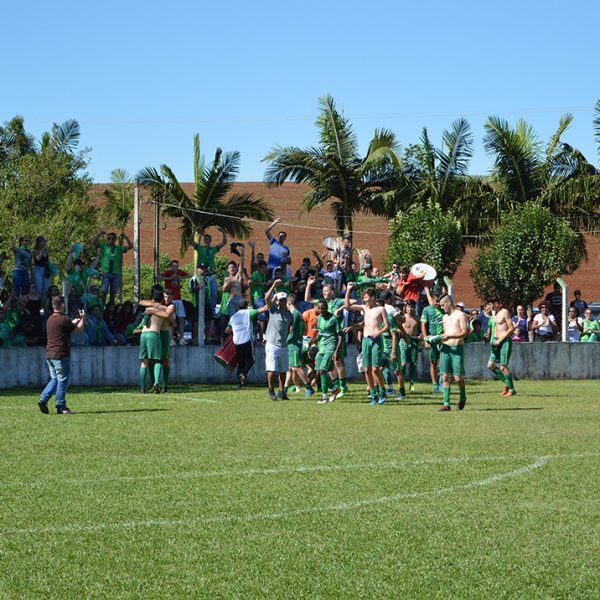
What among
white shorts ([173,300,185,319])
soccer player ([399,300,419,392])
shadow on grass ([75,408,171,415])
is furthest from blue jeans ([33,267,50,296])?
soccer player ([399,300,419,392])

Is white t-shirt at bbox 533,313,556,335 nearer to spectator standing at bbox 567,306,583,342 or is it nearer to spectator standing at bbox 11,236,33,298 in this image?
spectator standing at bbox 567,306,583,342

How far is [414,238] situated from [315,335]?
16609 millimetres

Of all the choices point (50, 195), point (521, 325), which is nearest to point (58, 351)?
point (521, 325)

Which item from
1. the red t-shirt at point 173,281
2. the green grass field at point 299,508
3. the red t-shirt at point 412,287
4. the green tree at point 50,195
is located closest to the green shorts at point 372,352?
the green grass field at point 299,508

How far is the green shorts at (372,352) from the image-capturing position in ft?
68.9

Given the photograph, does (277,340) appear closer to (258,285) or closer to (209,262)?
(258,285)

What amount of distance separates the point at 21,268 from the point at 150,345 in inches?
161

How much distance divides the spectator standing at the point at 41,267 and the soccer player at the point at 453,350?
9.75 m

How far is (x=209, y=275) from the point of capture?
27.6 m

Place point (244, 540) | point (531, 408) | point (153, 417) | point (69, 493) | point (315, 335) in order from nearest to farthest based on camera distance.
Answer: point (244, 540) < point (69, 493) < point (153, 417) < point (531, 408) < point (315, 335)

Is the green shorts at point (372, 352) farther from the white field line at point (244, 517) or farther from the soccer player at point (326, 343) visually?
the white field line at point (244, 517)

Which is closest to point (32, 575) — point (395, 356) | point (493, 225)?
point (395, 356)

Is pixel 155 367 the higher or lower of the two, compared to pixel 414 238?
lower

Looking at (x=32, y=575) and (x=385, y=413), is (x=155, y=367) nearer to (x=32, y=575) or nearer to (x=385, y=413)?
(x=385, y=413)
